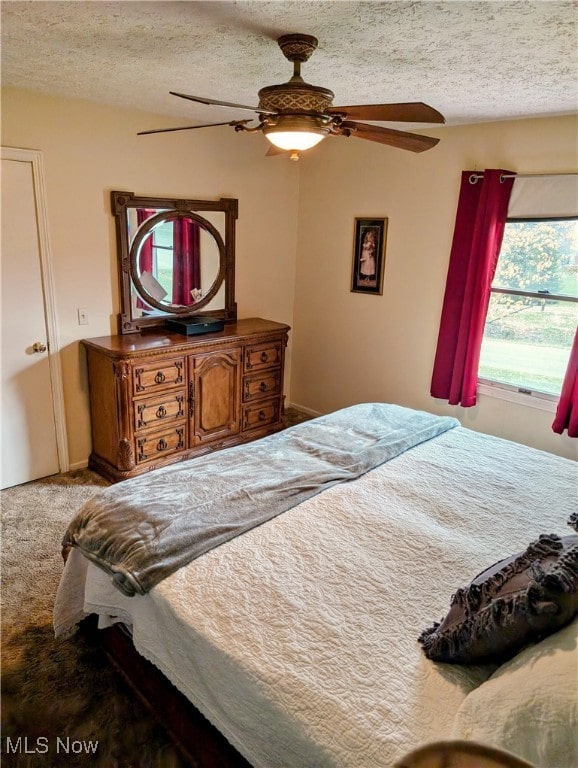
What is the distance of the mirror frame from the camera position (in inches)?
136

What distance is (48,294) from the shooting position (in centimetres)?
323

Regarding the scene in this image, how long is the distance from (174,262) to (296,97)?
223 cm

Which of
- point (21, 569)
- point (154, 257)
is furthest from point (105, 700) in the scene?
point (154, 257)

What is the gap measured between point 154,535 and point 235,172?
→ 3158mm

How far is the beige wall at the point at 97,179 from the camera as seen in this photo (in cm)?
308

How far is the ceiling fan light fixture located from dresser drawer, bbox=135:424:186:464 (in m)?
2.17

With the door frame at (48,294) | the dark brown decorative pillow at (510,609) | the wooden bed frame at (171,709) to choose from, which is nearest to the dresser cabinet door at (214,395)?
the door frame at (48,294)

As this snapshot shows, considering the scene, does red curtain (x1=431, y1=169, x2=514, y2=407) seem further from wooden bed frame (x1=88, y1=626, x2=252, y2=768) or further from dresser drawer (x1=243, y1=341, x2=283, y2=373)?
wooden bed frame (x1=88, y1=626, x2=252, y2=768)

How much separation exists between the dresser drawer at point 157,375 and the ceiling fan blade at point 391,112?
2018 millimetres

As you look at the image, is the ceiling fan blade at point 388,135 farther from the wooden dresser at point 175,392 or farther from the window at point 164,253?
the window at point 164,253

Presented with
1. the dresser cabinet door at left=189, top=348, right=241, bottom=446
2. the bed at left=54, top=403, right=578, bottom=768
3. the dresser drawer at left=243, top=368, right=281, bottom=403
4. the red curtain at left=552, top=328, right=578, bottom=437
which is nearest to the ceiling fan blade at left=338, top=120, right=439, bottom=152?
the bed at left=54, top=403, right=578, bottom=768

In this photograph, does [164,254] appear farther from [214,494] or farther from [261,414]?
[214,494]

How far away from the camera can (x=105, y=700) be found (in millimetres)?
1908

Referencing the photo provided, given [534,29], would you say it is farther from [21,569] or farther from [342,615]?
[21,569]
